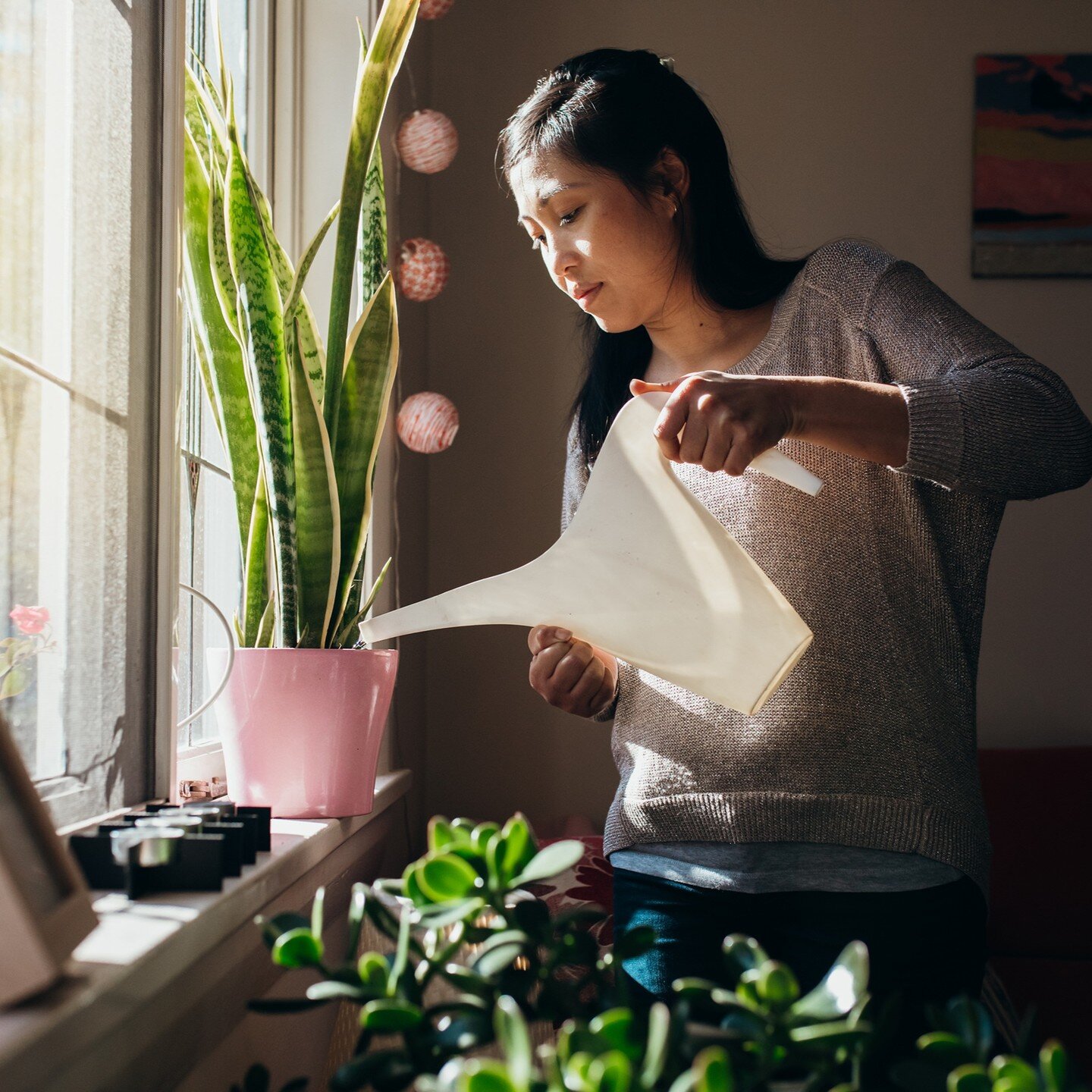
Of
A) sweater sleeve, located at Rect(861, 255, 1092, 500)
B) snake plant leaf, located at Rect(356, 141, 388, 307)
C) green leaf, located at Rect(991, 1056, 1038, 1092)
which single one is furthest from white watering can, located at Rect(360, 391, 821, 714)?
snake plant leaf, located at Rect(356, 141, 388, 307)

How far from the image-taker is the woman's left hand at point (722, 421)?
29.3 inches

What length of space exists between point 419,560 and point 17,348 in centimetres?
153

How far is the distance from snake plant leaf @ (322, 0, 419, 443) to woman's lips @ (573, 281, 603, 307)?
0.87ft

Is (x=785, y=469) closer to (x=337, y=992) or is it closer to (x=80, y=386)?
(x=337, y=992)

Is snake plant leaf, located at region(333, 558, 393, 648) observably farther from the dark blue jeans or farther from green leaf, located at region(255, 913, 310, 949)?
green leaf, located at region(255, 913, 310, 949)

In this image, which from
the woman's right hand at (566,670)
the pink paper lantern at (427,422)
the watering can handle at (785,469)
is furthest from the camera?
the pink paper lantern at (427,422)

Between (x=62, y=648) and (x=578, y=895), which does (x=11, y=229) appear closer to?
(x=62, y=648)

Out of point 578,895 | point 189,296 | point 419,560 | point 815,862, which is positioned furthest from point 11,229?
point 419,560

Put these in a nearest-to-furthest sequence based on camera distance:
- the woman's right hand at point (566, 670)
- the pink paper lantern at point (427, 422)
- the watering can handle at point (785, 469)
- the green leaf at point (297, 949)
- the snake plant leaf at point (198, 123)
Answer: the green leaf at point (297, 949) < the watering can handle at point (785, 469) < the woman's right hand at point (566, 670) < the snake plant leaf at point (198, 123) < the pink paper lantern at point (427, 422)

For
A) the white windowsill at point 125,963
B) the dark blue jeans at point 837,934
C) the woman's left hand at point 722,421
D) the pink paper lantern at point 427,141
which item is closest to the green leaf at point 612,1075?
the white windowsill at point 125,963

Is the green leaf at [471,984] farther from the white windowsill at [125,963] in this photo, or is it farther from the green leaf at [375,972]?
the white windowsill at [125,963]

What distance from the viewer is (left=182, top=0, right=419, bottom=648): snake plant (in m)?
1.12

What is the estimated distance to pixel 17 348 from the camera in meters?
0.86

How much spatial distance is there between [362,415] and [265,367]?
16cm
